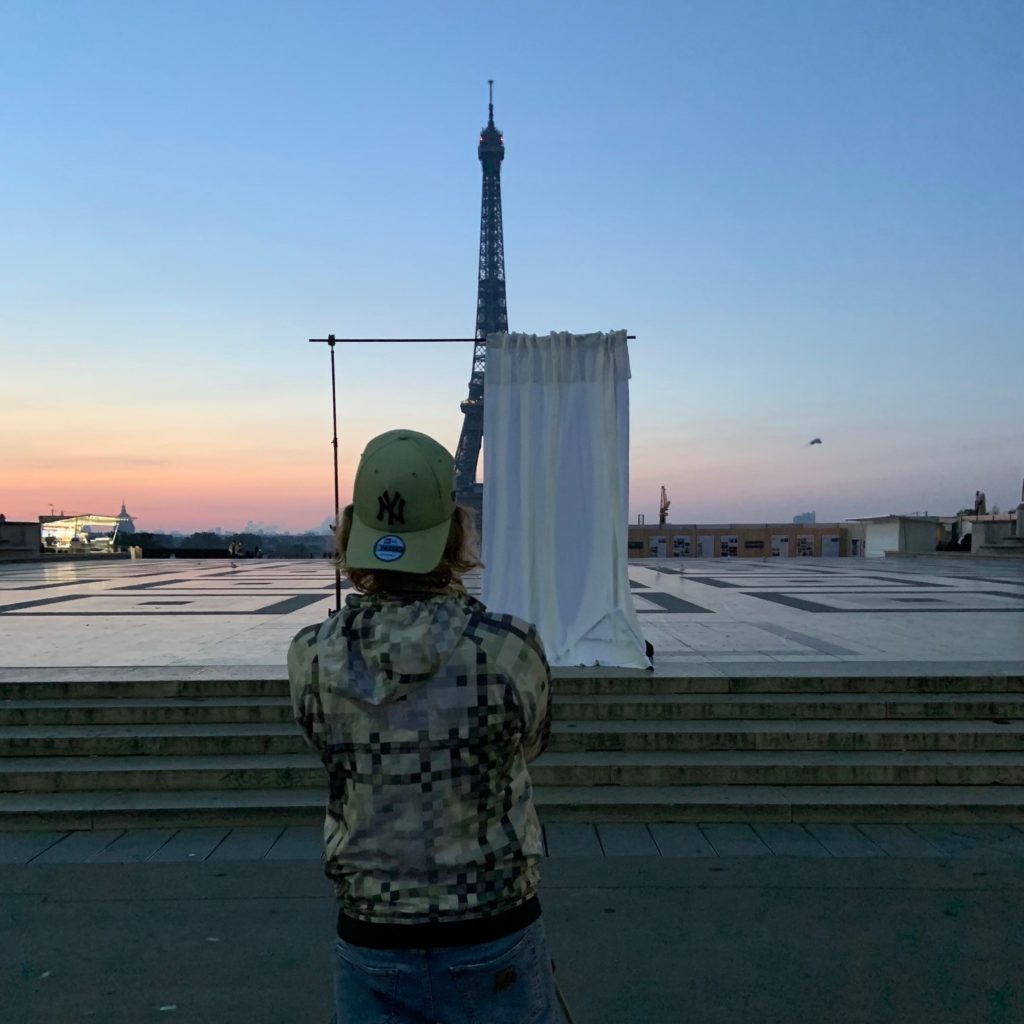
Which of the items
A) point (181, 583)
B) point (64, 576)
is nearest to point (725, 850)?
point (181, 583)

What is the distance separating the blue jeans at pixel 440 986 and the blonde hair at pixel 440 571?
65 cm

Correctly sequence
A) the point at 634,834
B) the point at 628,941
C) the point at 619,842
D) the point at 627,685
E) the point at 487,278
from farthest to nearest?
the point at 487,278, the point at 627,685, the point at 634,834, the point at 619,842, the point at 628,941

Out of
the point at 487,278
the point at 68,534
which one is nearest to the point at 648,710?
the point at 68,534

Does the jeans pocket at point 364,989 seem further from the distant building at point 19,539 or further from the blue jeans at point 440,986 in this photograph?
the distant building at point 19,539

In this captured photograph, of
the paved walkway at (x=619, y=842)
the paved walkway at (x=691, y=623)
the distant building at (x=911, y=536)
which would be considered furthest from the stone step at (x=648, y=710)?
the distant building at (x=911, y=536)

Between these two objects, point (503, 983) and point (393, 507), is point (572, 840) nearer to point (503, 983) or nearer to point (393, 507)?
point (503, 983)

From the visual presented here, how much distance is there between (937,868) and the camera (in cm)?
421

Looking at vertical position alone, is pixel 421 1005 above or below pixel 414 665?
below

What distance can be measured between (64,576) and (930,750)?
21.3m

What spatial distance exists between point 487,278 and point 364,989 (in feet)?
237

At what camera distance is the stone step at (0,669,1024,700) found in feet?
20.3

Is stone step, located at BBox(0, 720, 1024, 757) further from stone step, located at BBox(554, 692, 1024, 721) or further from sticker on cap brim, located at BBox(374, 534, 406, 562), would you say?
sticker on cap brim, located at BBox(374, 534, 406, 562)

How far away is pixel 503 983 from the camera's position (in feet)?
4.81

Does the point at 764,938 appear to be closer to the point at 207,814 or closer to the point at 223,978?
the point at 223,978
